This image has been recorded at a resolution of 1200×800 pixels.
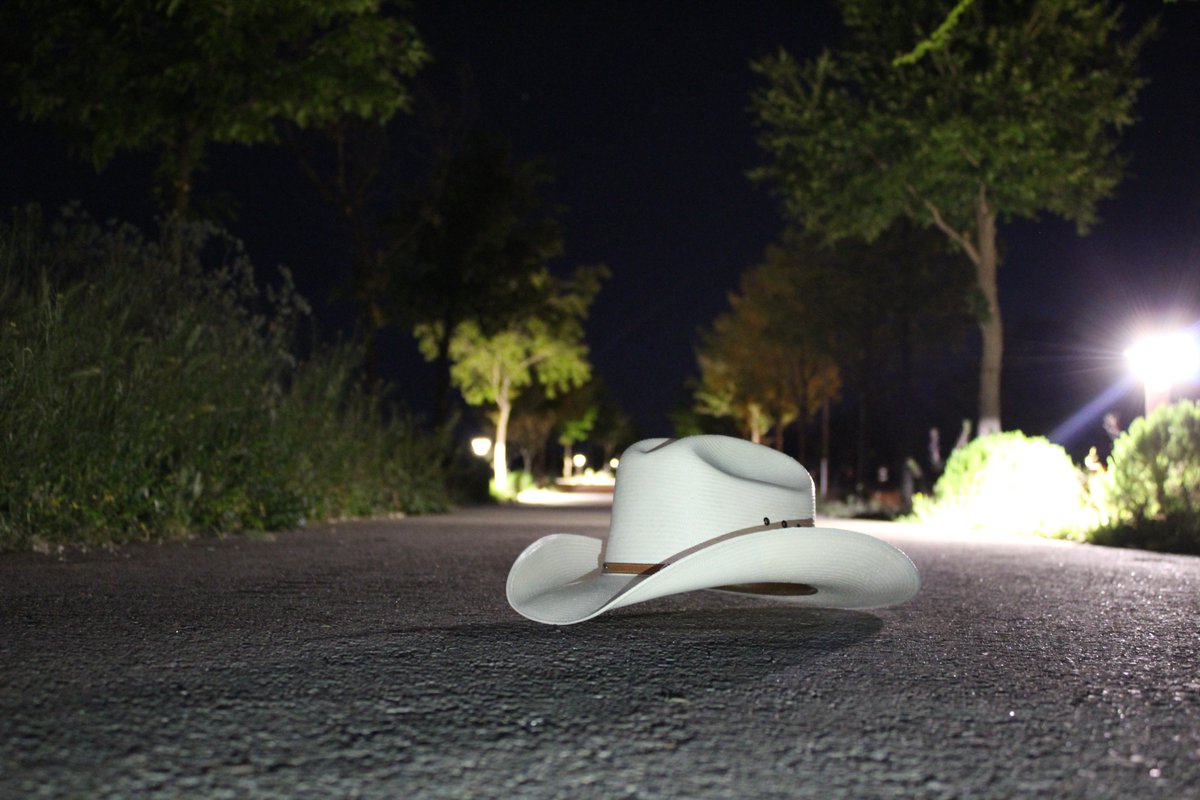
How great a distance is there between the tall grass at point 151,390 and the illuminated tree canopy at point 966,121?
10037mm

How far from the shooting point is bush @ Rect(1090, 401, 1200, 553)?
9719mm

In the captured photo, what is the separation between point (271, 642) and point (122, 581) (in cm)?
198

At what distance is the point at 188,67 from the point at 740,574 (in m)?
8.38

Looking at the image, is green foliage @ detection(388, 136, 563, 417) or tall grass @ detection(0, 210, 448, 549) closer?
tall grass @ detection(0, 210, 448, 549)

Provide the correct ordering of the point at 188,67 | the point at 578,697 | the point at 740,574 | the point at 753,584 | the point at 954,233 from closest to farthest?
1. the point at 578,697
2. the point at 740,574
3. the point at 753,584
4. the point at 188,67
5. the point at 954,233

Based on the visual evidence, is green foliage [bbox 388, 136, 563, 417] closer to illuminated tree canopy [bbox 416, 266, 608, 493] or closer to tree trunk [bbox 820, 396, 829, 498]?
illuminated tree canopy [bbox 416, 266, 608, 493]

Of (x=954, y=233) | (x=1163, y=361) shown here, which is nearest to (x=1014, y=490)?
(x=1163, y=361)

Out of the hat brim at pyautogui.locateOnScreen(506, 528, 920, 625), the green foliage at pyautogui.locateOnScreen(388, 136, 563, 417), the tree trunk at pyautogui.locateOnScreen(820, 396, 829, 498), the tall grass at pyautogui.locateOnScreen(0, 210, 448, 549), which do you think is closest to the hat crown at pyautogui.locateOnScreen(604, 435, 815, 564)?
the hat brim at pyautogui.locateOnScreen(506, 528, 920, 625)

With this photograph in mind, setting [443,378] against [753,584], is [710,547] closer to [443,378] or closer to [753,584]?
[753,584]

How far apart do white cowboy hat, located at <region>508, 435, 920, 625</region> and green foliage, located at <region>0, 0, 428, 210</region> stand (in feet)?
23.6

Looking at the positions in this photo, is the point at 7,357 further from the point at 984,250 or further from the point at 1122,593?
the point at 984,250

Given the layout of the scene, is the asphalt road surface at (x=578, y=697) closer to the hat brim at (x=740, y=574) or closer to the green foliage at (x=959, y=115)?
the hat brim at (x=740, y=574)

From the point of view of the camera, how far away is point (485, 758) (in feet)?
6.85

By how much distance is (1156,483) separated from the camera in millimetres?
10133
